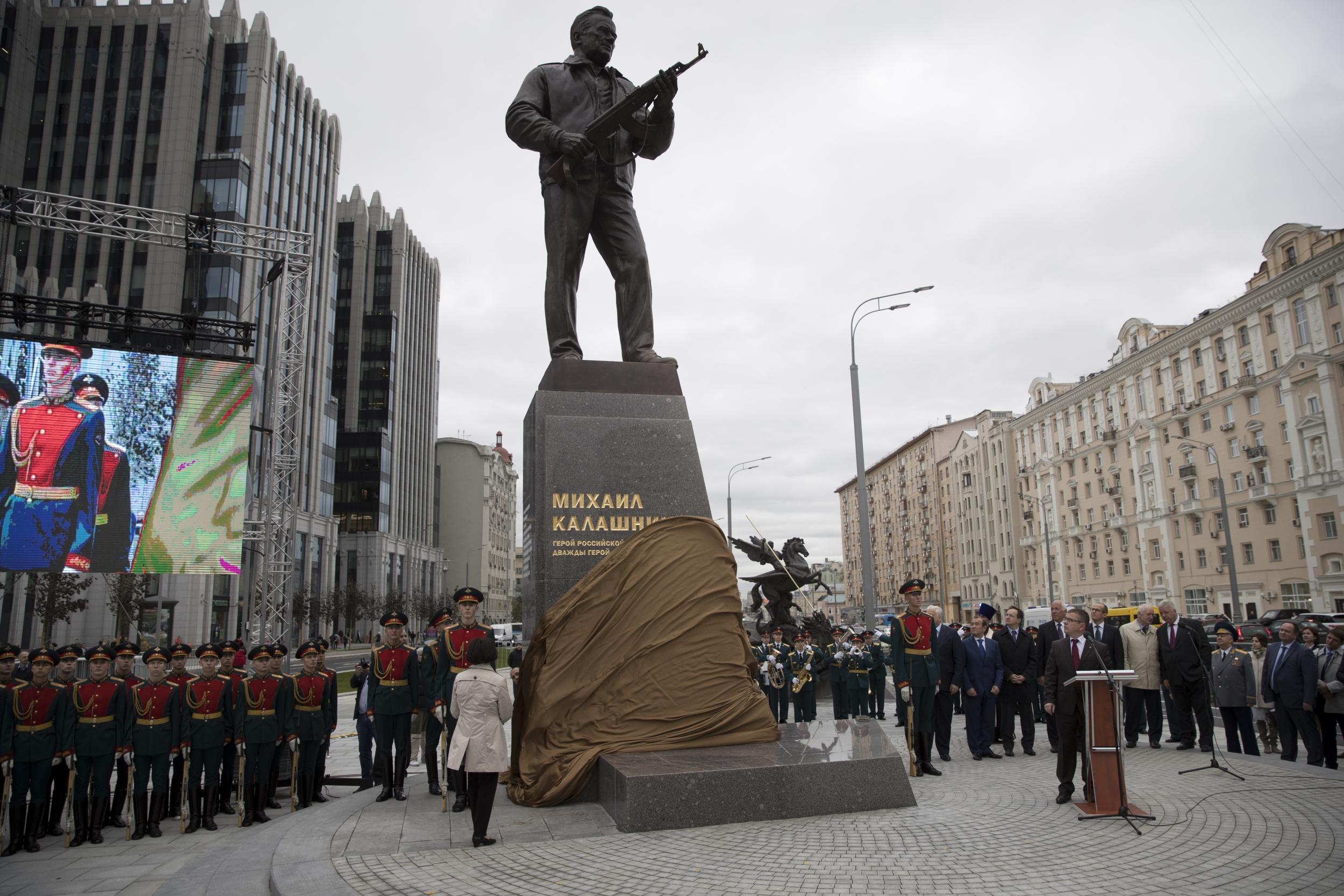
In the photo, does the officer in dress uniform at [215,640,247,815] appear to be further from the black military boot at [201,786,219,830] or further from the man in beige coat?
the man in beige coat

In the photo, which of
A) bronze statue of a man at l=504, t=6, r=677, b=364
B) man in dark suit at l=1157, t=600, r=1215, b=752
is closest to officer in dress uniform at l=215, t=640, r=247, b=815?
bronze statue of a man at l=504, t=6, r=677, b=364

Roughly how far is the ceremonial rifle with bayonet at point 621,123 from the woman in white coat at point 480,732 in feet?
14.9

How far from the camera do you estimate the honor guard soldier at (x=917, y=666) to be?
7.90 meters

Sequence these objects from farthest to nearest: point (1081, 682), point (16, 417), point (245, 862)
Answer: point (16, 417) < point (1081, 682) < point (245, 862)

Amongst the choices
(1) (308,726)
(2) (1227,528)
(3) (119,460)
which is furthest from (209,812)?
(2) (1227,528)

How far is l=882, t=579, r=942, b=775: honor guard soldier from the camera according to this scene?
790cm

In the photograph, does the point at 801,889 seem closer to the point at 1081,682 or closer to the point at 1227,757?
the point at 1081,682

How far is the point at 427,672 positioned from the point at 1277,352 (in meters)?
44.1

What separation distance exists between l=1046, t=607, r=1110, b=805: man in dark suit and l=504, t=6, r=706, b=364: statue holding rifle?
4102 mm

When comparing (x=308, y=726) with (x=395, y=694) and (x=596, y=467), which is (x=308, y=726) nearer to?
(x=395, y=694)

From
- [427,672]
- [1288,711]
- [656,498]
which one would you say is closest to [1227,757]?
[1288,711]

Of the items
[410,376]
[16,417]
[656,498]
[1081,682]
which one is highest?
[410,376]

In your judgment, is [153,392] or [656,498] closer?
[656,498]

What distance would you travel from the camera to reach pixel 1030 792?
6691mm
